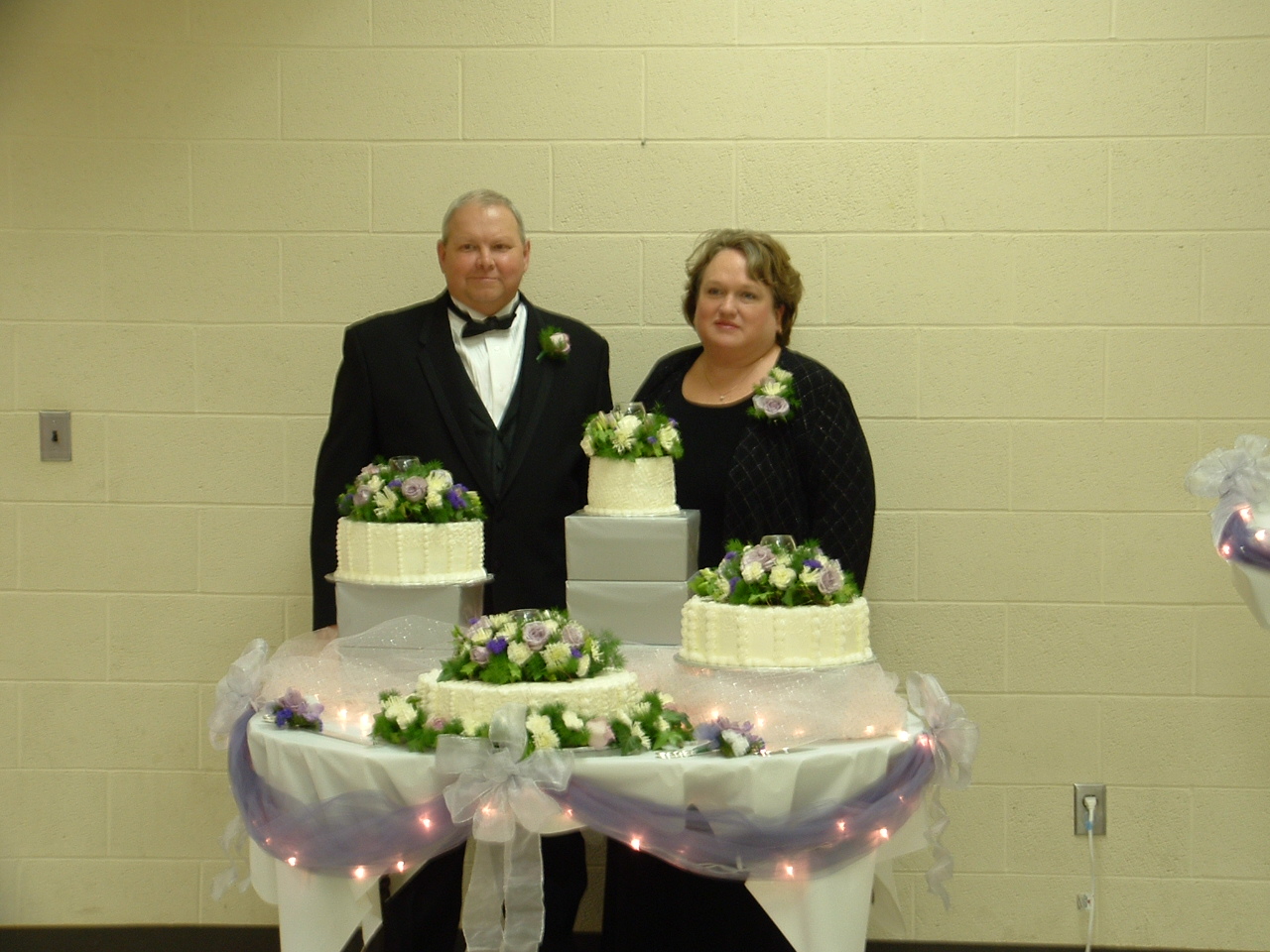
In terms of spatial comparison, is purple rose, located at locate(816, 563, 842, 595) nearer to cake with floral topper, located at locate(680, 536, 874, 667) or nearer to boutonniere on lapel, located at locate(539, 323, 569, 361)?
cake with floral topper, located at locate(680, 536, 874, 667)

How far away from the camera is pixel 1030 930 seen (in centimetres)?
384

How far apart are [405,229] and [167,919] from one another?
2067mm

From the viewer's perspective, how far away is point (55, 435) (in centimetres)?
387

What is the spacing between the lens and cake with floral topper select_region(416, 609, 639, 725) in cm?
240

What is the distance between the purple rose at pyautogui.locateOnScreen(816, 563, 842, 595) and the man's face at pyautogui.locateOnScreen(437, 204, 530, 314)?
3.95 ft

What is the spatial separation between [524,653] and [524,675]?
0.15 feet

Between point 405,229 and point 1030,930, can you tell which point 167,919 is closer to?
point 405,229

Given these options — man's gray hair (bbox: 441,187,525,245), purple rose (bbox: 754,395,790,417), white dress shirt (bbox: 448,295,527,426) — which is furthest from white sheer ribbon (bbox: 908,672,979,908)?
man's gray hair (bbox: 441,187,525,245)

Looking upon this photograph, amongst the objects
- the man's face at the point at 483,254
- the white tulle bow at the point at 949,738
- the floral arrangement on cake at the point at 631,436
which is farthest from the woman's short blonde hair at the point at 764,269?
the white tulle bow at the point at 949,738

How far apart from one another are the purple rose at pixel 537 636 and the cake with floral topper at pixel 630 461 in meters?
0.48

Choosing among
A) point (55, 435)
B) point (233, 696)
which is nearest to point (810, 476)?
point (233, 696)

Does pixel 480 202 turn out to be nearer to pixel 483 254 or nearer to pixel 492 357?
pixel 483 254

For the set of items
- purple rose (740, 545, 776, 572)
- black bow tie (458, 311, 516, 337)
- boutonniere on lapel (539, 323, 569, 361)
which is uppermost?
black bow tie (458, 311, 516, 337)

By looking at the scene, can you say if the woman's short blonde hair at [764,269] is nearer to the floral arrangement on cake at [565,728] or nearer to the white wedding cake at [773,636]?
the white wedding cake at [773,636]
